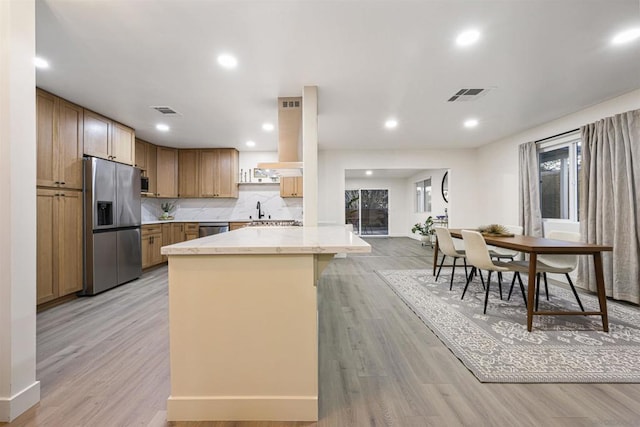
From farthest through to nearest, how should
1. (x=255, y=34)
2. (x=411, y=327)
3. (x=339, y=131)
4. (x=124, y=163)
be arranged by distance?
(x=339, y=131) < (x=124, y=163) < (x=411, y=327) < (x=255, y=34)

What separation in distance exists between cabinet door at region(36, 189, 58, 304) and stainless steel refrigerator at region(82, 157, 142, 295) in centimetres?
35

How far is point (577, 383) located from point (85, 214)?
4.84 m

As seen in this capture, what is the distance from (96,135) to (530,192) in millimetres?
6423

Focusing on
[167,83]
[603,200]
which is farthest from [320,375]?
[603,200]

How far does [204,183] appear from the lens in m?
5.67

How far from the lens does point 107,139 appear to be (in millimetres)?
3811

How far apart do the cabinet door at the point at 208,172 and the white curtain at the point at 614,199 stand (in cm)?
596

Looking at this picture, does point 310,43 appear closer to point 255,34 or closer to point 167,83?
point 255,34

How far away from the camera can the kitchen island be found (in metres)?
1.40

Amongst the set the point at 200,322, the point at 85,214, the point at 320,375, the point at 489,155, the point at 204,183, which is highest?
the point at 489,155

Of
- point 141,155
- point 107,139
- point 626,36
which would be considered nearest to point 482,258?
point 626,36

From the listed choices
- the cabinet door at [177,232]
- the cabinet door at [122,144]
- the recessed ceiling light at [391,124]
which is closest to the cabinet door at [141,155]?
the cabinet door at [122,144]

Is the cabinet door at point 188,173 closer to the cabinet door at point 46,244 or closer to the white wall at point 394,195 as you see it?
the cabinet door at point 46,244

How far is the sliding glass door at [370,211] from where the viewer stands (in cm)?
1055
